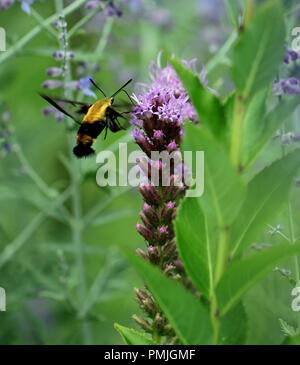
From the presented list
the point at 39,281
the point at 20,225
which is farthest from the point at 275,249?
the point at 20,225

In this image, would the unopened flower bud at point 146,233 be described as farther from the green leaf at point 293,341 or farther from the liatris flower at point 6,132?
the liatris flower at point 6,132

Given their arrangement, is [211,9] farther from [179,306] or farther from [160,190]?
[179,306]

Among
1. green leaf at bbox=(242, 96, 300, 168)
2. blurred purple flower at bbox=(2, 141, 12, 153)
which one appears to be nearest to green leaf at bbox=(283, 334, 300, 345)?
green leaf at bbox=(242, 96, 300, 168)

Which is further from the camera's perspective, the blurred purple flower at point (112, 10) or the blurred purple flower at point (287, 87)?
the blurred purple flower at point (112, 10)

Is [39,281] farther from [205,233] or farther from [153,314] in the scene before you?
[205,233]

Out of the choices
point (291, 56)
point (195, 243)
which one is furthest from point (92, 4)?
point (195, 243)
